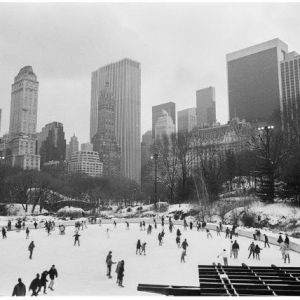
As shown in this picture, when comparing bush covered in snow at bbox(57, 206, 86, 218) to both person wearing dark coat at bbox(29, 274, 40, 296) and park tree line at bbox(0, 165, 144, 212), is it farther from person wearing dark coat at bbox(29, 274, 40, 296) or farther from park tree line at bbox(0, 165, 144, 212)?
person wearing dark coat at bbox(29, 274, 40, 296)

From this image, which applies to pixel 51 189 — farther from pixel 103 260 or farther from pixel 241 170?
pixel 103 260

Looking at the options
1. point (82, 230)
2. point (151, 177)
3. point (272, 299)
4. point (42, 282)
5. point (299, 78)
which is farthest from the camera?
point (299, 78)

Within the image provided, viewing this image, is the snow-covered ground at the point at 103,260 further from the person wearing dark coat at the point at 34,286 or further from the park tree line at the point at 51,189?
the park tree line at the point at 51,189

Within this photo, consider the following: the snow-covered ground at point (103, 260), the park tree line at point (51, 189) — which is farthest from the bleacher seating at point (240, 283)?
the park tree line at point (51, 189)

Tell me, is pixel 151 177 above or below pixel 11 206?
above

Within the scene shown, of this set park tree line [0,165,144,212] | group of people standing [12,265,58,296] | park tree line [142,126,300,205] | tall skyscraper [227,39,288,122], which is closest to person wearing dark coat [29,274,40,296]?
group of people standing [12,265,58,296]

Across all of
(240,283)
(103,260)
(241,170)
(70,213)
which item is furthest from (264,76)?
(240,283)

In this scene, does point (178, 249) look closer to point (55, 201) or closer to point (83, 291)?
Result: point (83, 291)

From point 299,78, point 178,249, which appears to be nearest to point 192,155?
point 178,249
